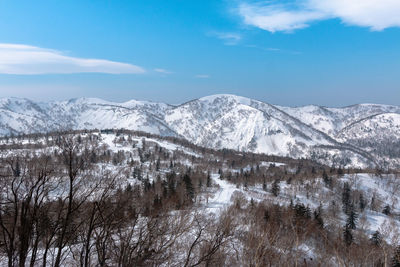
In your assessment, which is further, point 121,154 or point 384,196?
point 121,154

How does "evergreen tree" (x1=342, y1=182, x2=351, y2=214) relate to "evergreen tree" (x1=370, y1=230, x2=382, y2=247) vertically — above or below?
below

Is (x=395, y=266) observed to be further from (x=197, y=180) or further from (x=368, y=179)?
(x=368, y=179)

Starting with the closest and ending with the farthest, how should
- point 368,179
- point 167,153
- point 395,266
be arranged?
point 395,266, point 368,179, point 167,153

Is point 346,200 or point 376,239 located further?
point 346,200

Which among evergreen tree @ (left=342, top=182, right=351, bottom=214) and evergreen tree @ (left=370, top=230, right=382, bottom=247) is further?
evergreen tree @ (left=342, top=182, right=351, bottom=214)

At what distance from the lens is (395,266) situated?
25.9 m

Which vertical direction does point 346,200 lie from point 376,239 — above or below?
below

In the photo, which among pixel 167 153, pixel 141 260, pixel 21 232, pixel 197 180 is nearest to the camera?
pixel 21 232

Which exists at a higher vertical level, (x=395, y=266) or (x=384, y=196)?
(x=395, y=266)

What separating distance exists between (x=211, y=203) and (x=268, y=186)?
46.8 m

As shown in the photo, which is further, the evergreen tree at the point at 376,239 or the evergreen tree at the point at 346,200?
the evergreen tree at the point at 346,200

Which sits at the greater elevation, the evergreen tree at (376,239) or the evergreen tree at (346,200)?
the evergreen tree at (376,239)

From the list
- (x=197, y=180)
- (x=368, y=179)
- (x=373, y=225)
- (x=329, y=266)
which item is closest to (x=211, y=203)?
(x=197, y=180)

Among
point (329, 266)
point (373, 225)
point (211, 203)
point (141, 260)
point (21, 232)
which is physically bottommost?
point (373, 225)
